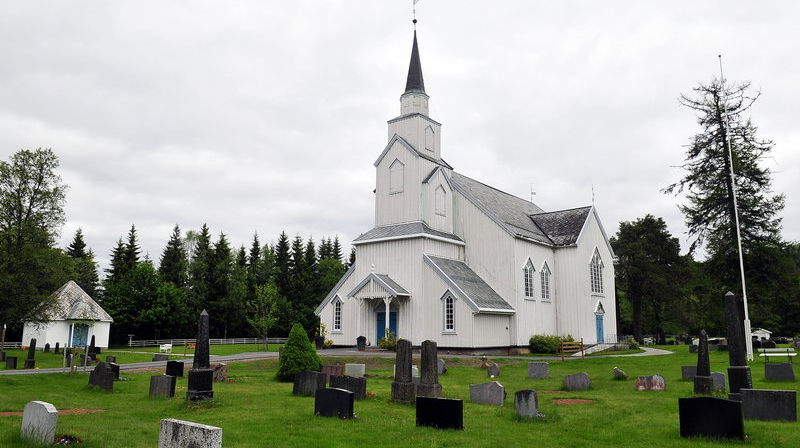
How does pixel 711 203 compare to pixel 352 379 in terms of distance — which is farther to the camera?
pixel 711 203

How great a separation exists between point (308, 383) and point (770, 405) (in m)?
10.5

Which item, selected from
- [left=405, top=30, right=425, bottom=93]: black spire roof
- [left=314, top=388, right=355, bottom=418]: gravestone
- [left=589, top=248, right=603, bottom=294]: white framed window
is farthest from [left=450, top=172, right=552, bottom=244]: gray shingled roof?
[left=314, top=388, right=355, bottom=418]: gravestone

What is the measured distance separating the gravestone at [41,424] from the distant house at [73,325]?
38815 mm

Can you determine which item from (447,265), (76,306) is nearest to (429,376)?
(447,265)

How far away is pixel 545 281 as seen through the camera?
132ft

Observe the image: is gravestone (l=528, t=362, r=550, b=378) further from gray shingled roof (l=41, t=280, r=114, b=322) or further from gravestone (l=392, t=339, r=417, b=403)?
gray shingled roof (l=41, t=280, r=114, b=322)

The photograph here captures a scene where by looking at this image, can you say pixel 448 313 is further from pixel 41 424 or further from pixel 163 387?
pixel 41 424

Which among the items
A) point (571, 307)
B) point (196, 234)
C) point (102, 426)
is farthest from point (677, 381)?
point (196, 234)

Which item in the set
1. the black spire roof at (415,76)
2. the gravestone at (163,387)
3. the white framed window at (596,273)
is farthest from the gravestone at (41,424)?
the white framed window at (596,273)

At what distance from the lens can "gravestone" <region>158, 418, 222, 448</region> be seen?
6.80m

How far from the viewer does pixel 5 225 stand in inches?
1192

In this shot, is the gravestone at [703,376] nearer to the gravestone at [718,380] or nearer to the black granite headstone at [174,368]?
the gravestone at [718,380]

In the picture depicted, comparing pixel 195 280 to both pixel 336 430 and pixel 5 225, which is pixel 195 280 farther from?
pixel 336 430

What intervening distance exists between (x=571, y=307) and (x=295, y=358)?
25793 millimetres
